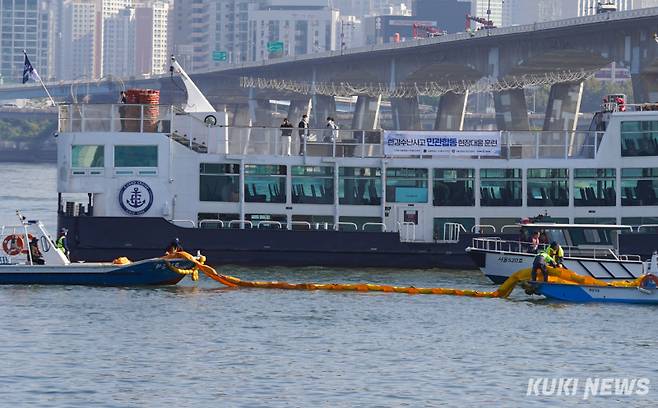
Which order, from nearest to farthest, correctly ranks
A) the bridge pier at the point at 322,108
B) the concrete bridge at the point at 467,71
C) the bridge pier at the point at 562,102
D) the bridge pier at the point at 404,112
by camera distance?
the concrete bridge at the point at 467,71 < the bridge pier at the point at 562,102 < the bridge pier at the point at 404,112 < the bridge pier at the point at 322,108

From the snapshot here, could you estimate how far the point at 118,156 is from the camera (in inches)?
2115

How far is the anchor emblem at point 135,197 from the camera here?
175 feet

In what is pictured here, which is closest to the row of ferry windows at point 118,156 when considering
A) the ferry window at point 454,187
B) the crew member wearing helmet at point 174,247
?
the crew member wearing helmet at point 174,247

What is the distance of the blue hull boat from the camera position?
47156 millimetres

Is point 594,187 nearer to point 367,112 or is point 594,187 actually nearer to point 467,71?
point 467,71

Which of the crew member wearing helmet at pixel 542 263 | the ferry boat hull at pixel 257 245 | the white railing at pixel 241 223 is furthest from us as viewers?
the white railing at pixel 241 223

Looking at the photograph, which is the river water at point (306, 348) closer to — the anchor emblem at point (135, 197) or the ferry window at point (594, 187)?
the anchor emblem at point (135, 197)

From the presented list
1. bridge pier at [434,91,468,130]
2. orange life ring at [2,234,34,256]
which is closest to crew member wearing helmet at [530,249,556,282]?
orange life ring at [2,234,34,256]

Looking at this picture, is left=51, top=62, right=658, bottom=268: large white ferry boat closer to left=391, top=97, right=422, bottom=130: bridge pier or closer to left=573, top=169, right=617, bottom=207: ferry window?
left=573, top=169, right=617, bottom=207: ferry window

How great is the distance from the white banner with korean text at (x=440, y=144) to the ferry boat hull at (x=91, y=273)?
947 centimetres

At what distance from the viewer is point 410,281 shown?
51.6 metres

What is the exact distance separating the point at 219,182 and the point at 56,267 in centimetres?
778

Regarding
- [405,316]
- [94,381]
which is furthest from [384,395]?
[405,316]

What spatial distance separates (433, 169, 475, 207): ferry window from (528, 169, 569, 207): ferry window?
1.94 metres
